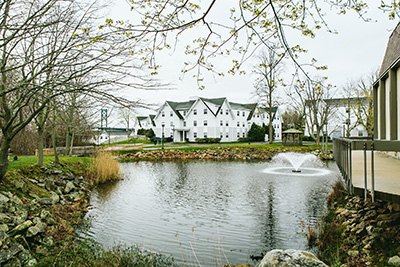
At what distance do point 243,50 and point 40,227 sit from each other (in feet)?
19.4

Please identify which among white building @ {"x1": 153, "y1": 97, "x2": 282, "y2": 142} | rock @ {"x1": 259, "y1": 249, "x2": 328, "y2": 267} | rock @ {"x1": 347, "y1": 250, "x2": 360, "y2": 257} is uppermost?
white building @ {"x1": 153, "y1": 97, "x2": 282, "y2": 142}

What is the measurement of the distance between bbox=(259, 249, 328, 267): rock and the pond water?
206cm

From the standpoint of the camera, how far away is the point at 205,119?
177 ft

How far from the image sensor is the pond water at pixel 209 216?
289 inches

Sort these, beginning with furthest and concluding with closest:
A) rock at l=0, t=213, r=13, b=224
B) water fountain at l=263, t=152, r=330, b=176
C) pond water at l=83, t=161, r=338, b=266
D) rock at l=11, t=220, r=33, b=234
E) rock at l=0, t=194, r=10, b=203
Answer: water fountain at l=263, t=152, r=330, b=176, pond water at l=83, t=161, r=338, b=266, rock at l=0, t=194, r=10, b=203, rock at l=0, t=213, r=13, b=224, rock at l=11, t=220, r=33, b=234

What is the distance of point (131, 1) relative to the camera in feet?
15.4

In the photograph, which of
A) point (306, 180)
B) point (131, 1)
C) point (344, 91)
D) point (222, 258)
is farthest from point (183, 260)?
point (344, 91)

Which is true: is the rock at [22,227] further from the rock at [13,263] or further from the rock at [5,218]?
the rock at [13,263]

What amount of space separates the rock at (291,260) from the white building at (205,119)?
47.3m

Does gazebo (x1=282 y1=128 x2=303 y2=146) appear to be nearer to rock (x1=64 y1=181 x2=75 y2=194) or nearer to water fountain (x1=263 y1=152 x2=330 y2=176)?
water fountain (x1=263 y1=152 x2=330 y2=176)

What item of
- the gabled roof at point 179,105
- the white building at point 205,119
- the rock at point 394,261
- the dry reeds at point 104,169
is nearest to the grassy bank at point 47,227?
the dry reeds at point 104,169

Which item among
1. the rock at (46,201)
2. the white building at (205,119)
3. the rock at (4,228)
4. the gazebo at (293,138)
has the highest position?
the white building at (205,119)

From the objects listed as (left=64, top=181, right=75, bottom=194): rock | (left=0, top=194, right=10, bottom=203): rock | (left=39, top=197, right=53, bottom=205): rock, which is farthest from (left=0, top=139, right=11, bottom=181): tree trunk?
(left=64, top=181, right=75, bottom=194): rock

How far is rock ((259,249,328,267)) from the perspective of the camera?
4254 millimetres
